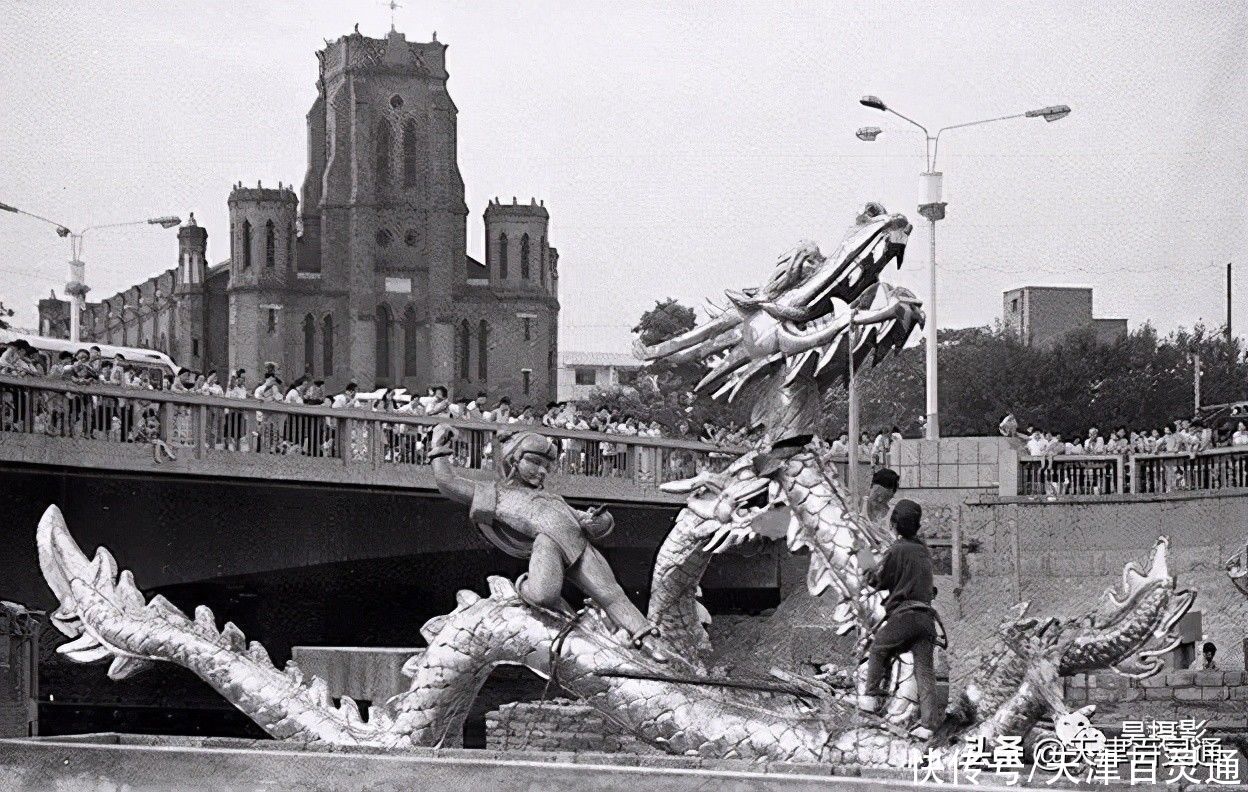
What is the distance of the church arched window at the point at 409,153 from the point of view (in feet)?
140

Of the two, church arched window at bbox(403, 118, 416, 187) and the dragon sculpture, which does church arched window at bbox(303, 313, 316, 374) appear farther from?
the dragon sculpture

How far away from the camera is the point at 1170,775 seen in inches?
259

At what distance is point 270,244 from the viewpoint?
44969 mm

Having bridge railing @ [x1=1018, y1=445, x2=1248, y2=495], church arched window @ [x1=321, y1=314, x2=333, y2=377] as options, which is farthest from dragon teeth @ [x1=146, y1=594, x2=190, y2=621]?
church arched window @ [x1=321, y1=314, x2=333, y2=377]

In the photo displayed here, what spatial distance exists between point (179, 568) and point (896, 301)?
368 inches

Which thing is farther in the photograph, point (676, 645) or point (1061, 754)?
point (676, 645)

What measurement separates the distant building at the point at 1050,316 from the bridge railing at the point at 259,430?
14.6m

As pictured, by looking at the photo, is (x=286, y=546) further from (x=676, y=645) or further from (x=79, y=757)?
(x=79, y=757)

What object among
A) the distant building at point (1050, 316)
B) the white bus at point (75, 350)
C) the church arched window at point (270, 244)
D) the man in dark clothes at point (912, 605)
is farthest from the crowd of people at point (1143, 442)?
the church arched window at point (270, 244)

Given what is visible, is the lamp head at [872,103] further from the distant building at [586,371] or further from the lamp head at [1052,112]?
the distant building at [586,371]

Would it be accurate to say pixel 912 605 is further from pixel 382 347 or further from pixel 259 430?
pixel 382 347

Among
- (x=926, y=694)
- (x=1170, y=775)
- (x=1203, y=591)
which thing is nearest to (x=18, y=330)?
(x=1203, y=591)

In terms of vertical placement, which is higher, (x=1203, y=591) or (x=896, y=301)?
(x=896, y=301)

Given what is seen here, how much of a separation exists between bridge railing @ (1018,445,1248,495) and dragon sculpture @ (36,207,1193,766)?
1697 cm
